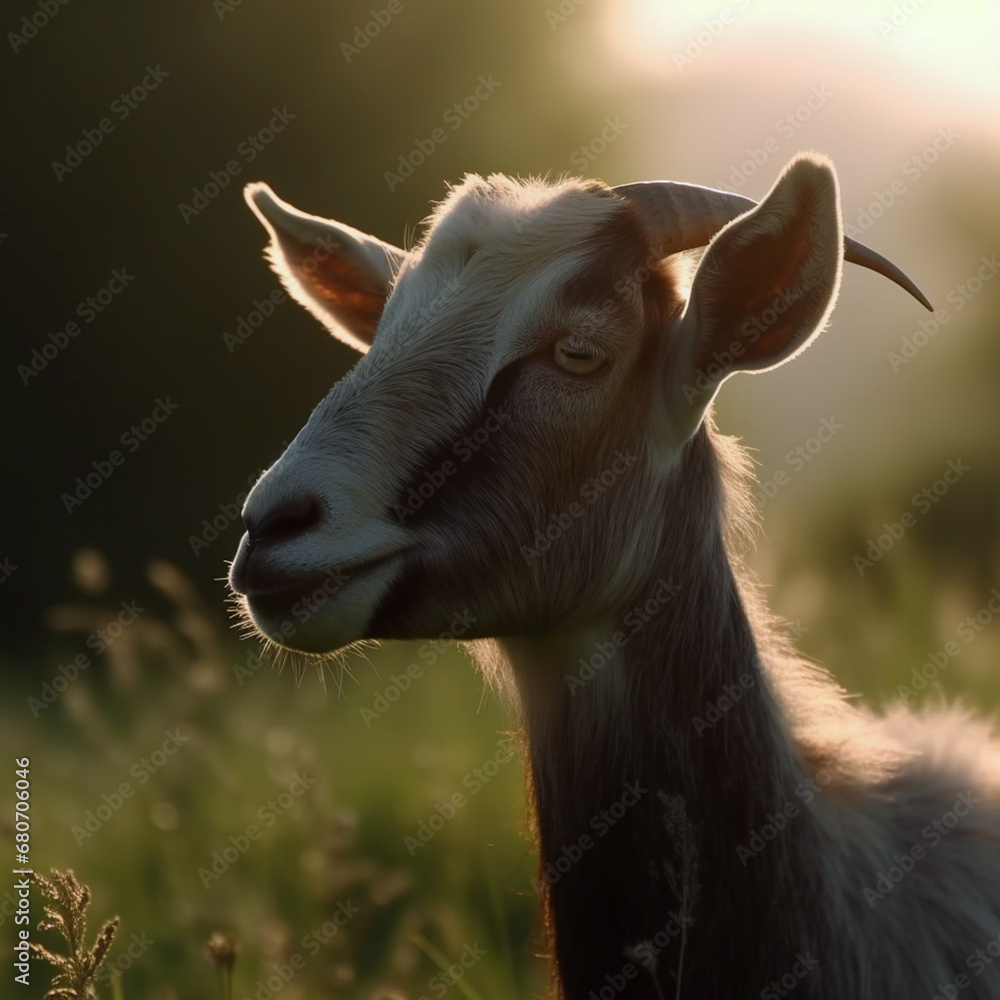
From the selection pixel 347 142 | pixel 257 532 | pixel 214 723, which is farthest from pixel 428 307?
pixel 347 142

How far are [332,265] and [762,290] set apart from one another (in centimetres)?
147

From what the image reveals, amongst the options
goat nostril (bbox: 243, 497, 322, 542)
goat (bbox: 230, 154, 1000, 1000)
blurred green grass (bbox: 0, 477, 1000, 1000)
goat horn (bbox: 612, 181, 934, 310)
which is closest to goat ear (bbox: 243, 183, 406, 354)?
goat (bbox: 230, 154, 1000, 1000)

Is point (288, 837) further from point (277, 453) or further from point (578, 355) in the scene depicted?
point (277, 453)

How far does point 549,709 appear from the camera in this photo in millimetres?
3211

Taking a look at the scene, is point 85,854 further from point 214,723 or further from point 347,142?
point 347,142

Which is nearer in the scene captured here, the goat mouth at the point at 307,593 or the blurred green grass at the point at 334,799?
the goat mouth at the point at 307,593

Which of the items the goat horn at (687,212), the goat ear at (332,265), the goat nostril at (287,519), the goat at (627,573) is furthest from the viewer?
the goat ear at (332,265)

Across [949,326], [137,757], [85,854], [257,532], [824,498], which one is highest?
[949,326]

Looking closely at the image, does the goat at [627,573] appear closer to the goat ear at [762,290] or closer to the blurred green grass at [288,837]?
the goat ear at [762,290]

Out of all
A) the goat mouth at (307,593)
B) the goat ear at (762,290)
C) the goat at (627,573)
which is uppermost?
the goat ear at (762,290)

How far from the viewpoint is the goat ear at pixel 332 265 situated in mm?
3881

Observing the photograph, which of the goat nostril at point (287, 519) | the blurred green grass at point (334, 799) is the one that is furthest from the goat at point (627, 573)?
the blurred green grass at point (334, 799)

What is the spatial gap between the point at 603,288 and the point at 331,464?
2.57 feet

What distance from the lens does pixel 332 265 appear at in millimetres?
3951
